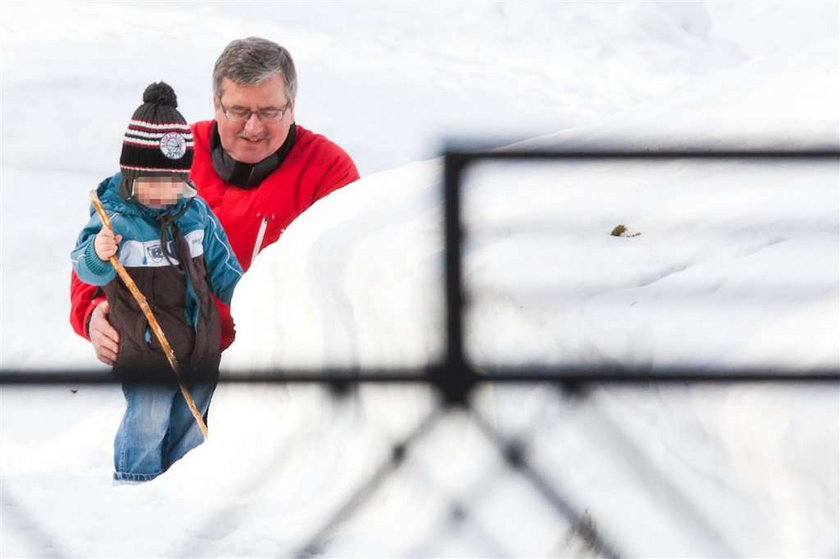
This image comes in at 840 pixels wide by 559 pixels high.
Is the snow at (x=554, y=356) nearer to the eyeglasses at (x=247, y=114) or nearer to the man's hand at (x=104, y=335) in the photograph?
the man's hand at (x=104, y=335)

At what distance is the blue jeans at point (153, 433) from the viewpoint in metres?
3.79

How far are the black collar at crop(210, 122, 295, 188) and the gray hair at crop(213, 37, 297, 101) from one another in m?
0.18

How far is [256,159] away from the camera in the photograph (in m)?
4.29

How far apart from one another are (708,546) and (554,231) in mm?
682

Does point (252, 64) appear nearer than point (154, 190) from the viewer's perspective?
No

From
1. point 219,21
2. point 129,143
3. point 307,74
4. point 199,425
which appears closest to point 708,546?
point 199,425

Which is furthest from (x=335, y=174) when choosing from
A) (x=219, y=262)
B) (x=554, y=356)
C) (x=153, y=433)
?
(x=554, y=356)

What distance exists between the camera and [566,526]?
2545 mm

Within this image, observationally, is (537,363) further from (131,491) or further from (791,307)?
(131,491)

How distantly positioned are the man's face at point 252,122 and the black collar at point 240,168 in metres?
0.02

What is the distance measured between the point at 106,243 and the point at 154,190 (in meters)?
0.22

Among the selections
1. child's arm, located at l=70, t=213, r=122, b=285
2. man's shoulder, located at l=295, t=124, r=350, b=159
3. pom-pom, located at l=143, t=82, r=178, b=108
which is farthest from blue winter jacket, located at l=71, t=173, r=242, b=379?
man's shoulder, located at l=295, t=124, r=350, b=159

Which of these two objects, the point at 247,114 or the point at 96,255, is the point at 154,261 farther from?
the point at 247,114

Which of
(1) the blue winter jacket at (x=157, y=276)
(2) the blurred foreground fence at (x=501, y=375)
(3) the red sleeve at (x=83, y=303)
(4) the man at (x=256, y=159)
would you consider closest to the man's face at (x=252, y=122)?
(4) the man at (x=256, y=159)
